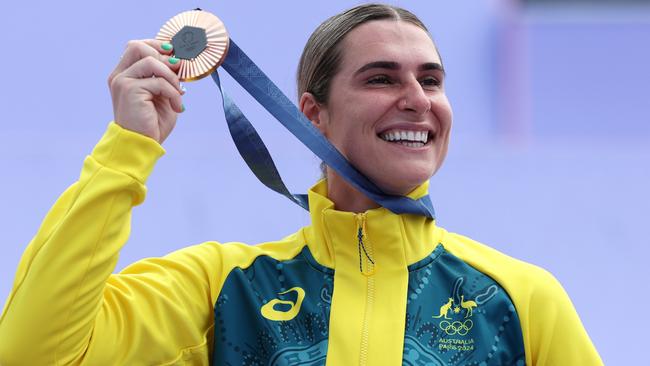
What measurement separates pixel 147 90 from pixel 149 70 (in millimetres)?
33

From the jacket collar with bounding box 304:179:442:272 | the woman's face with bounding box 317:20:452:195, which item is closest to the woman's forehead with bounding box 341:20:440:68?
the woman's face with bounding box 317:20:452:195

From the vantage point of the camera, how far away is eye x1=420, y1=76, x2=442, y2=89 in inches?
70.3

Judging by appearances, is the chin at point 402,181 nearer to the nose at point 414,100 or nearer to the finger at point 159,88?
the nose at point 414,100

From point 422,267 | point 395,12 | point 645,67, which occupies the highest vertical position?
point 645,67

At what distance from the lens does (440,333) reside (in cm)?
166

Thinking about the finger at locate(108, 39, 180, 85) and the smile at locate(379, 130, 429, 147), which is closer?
the finger at locate(108, 39, 180, 85)

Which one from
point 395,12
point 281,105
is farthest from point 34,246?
point 395,12

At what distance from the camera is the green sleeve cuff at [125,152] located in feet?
4.91

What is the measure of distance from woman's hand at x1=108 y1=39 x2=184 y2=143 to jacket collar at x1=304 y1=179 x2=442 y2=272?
0.33 m

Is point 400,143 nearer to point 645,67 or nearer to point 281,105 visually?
point 281,105

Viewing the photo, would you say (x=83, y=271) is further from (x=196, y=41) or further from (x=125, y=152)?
(x=196, y=41)

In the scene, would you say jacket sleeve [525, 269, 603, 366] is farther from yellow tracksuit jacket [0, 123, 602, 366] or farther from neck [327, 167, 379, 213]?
neck [327, 167, 379, 213]

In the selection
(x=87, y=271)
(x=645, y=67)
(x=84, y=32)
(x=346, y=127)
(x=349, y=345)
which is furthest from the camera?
(x=645, y=67)

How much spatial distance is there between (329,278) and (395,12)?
19.3 inches
